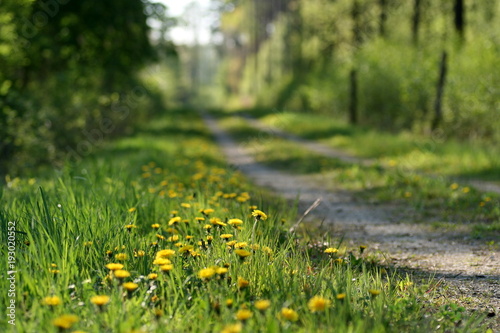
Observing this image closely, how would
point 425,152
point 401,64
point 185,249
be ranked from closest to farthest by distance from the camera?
point 185,249 → point 425,152 → point 401,64

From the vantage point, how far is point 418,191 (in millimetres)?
7184

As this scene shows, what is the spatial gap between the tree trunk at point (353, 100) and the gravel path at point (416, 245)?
13885mm

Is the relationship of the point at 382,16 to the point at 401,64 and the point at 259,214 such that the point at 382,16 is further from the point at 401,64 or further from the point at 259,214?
the point at 259,214

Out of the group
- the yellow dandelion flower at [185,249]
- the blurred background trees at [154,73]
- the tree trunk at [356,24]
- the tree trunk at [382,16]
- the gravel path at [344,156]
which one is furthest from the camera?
the tree trunk at [382,16]

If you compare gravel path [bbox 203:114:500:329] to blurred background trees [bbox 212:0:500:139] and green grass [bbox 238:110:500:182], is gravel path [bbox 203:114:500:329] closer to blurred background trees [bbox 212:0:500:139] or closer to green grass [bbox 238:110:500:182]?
green grass [bbox 238:110:500:182]

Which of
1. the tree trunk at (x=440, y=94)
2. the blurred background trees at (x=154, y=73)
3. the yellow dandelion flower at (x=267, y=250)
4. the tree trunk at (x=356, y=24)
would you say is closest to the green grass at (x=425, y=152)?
the tree trunk at (x=440, y=94)

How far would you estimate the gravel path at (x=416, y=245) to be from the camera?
336 centimetres

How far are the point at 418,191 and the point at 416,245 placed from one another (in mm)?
2765

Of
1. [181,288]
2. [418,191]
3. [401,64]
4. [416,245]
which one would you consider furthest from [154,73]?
[181,288]

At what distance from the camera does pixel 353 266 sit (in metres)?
3.69

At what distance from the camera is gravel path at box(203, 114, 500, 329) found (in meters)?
3.36

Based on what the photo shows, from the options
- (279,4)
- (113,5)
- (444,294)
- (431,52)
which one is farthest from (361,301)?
(279,4)

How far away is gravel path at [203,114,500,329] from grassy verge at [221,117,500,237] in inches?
12.4

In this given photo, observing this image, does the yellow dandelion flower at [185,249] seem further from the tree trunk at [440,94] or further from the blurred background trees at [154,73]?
the tree trunk at [440,94]
